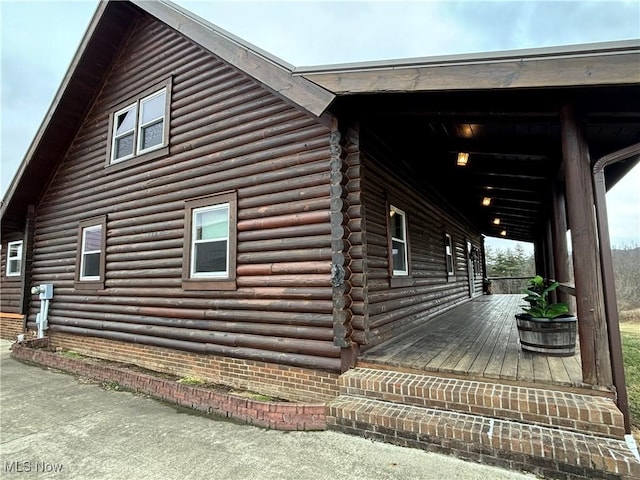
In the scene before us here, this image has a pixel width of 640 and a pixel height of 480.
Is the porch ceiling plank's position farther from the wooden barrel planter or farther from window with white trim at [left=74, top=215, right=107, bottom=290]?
window with white trim at [left=74, top=215, right=107, bottom=290]

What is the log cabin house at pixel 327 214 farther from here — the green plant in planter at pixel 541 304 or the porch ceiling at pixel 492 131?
the green plant in planter at pixel 541 304

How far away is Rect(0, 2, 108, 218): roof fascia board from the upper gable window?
134cm

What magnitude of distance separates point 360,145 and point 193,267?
3.28 metres

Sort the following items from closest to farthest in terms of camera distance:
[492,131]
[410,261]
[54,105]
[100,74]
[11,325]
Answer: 1. [492,131]
2. [410,261]
3. [54,105]
4. [100,74]
5. [11,325]

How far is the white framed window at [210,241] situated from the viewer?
210 inches

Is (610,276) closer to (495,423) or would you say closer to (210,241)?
(495,423)

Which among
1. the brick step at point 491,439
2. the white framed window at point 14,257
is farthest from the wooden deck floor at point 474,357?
the white framed window at point 14,257

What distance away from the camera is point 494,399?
303 cm

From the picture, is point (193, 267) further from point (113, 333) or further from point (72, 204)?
point (72, 204)

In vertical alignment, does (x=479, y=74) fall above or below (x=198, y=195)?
above

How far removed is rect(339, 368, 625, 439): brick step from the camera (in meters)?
2.72

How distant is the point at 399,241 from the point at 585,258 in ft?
10.1

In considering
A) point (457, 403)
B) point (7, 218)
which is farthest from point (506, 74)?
point (7, 218)
